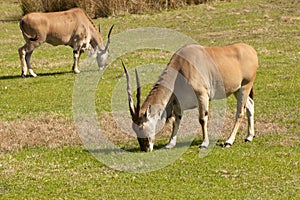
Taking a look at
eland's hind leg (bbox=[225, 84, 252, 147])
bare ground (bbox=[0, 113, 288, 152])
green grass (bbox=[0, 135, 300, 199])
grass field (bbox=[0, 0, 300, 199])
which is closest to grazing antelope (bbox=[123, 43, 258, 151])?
eland's hind leg (bbox=[225, 84, 252, 147])

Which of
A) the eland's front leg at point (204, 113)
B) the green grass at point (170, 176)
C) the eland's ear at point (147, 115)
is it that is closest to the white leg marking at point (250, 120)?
the green grass at point (170, 176)

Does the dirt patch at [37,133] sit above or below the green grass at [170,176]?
below

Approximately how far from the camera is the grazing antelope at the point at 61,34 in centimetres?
1784

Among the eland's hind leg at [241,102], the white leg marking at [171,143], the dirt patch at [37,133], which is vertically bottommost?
the dirt patch at [37,133]

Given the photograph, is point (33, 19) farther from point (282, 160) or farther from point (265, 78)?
point (282, 160)

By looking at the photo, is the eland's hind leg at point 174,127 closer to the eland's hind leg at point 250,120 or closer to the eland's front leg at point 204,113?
the eland's front leg at point 204,113

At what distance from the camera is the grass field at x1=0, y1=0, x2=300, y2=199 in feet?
29.3

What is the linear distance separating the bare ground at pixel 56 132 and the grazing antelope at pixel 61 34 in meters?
5.31

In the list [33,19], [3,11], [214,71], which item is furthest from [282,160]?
[3,11]

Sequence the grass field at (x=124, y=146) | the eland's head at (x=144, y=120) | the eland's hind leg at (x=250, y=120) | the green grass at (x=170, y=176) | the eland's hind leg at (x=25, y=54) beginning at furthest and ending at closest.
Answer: the eland's hind leg at (x=25, y=54) → the eland's hind leg at (x=250, y=120) → the eland's head at (x=144, y=120) → the grass field at (x=124, y=146) → the green grass at (x=170, y=176)

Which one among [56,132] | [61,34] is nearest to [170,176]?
[56,132]

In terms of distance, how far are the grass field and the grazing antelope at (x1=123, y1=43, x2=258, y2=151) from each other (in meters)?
0.48

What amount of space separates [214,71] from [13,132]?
3.70 meters

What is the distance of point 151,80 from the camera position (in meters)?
16.7
